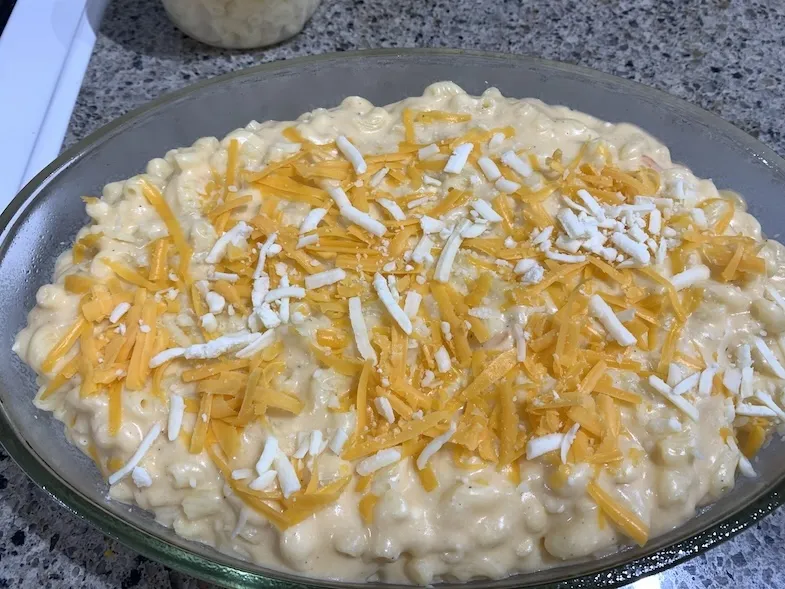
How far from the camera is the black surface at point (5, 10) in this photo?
1.58 meters

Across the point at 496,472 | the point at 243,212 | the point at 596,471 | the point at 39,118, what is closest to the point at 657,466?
the point at 596,471

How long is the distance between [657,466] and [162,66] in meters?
1.40

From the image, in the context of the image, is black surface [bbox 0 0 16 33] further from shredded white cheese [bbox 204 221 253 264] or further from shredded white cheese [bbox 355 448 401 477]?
shredded white cheese [bbox 355 448 401 477]

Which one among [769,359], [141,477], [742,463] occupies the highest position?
[769,359]

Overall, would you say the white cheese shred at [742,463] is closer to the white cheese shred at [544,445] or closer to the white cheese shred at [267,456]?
the white cheese shred at [544,445]

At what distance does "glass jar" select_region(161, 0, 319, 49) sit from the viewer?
151cm

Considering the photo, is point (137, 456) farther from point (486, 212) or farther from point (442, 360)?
point (486, 212)

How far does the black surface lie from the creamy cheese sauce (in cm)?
75

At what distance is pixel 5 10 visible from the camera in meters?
1.60

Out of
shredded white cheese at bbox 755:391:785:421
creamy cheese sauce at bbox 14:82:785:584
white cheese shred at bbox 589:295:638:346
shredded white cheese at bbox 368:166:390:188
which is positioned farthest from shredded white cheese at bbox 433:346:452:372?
shredded white cheese at bbox 755:391:785:421

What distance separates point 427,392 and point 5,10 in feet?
Answer: 4.64

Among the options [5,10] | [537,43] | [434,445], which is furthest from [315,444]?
[5,10]

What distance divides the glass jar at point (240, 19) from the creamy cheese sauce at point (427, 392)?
20.8 inches

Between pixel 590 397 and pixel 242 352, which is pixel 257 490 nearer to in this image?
pixel 242 352
